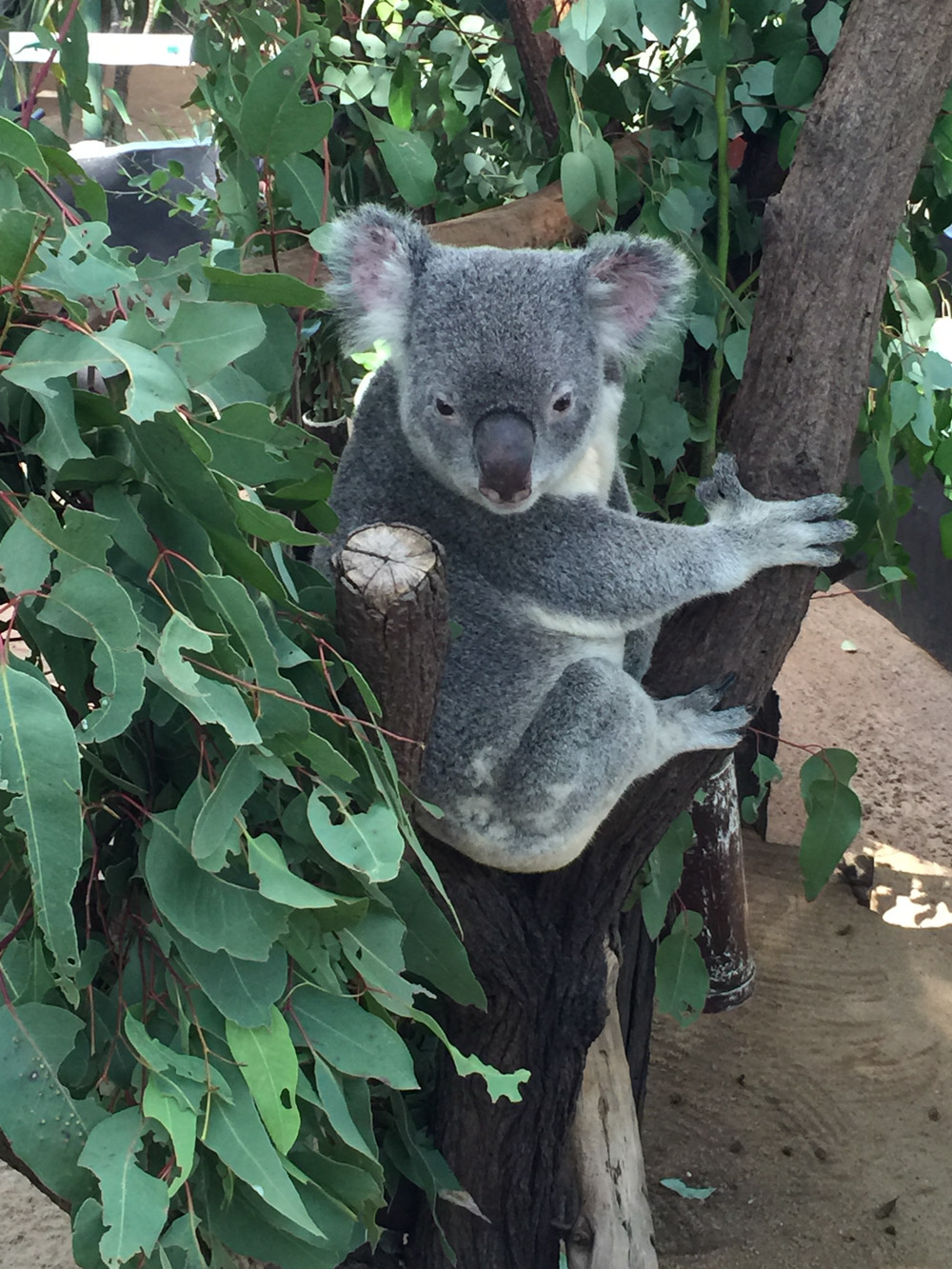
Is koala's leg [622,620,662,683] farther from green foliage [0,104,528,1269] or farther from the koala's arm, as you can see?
green foliage [0,104,528,1269]

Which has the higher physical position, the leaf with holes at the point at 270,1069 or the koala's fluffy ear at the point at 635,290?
the koala's fluffy ear at the point at 635,290

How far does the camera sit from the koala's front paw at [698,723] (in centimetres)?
191

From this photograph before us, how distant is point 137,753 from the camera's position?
4.58 feet

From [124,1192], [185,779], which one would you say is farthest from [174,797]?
[124,1192]

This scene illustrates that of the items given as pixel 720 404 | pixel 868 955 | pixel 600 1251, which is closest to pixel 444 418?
pixel 720 404

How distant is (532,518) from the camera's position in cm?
199

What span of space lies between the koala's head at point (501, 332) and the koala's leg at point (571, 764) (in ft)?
1.10

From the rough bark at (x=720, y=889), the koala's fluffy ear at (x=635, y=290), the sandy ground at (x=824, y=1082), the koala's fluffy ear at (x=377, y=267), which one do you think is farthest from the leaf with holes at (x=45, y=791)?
the rough bark at (x=720, y=889)

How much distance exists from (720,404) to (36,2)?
165 cm

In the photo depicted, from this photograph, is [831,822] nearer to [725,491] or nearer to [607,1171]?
[725,491]

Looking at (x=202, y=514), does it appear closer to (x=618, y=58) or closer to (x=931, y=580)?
(x=618, y=58)

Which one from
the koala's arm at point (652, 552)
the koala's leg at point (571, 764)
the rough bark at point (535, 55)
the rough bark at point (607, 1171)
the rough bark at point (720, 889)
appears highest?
the rough bark at point (535, 55)

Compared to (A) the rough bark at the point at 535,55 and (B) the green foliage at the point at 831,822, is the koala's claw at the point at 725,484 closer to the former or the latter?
(B) the green foliage at the point at 831,822

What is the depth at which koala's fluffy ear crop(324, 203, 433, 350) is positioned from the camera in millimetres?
1928
